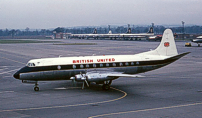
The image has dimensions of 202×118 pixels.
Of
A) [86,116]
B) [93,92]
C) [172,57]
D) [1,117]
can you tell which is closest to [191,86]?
[172,57]

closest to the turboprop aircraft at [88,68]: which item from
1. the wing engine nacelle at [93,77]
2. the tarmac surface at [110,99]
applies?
the wing engine nacelle at [93,77]

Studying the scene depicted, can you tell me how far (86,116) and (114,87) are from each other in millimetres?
13070

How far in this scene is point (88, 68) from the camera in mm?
34688

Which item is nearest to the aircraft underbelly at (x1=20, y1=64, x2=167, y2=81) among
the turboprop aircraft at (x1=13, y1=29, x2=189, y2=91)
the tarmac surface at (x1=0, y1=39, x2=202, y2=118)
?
the turboprop aircraft at (x1=13, y1=29, x2=189, y2=91)

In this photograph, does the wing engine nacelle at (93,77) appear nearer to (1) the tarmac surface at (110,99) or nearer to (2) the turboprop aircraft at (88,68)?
(2) the turboprop aircraft at (88,68)

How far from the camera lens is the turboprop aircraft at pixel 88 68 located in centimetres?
3300

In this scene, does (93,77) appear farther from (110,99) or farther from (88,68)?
(110,99)

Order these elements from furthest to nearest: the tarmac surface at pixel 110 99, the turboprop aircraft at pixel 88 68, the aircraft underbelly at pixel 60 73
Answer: the aircraft underbelly at pixel 60 73, the turboprop aircraft at pixel 88 68, the tarmac surface at pixel 110 99

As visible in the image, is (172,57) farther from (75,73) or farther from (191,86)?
(75,73)

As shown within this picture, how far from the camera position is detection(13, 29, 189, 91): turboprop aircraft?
3300 centimetres

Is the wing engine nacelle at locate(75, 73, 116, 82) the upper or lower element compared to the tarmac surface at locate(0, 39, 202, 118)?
upper

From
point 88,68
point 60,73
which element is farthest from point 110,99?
point 60,73

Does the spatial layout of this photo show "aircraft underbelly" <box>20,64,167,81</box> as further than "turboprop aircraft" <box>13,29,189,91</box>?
Yes

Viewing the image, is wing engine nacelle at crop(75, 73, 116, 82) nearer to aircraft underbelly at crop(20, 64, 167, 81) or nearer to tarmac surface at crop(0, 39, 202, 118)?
tarmac surface at crop(0, 39, 202, 118)
